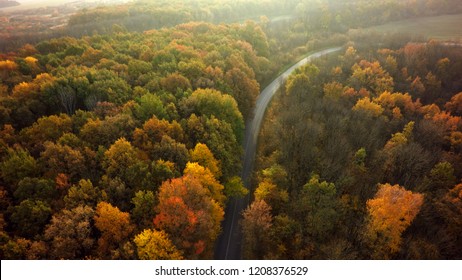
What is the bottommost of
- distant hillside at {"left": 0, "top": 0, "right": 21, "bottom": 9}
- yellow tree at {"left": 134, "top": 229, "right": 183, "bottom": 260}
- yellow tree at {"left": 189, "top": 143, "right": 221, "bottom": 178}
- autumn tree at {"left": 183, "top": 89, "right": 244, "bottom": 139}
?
yellow tree at {"left": 134, "top": 229, "right": 183, "bottom": 260}

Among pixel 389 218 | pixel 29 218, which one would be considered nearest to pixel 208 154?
pixel 29 218

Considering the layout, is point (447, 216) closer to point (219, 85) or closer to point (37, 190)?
point (219, 85)

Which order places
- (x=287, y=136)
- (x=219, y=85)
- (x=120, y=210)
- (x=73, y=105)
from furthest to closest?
(x=219, y=85), (x=287, y=136), (x=73, y=105), (x=120, y=210)

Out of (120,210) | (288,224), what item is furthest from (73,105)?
(288,224)

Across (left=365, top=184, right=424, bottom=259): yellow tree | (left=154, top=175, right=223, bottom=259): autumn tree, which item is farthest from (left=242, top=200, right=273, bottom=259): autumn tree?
(left=365, top=184, right=424, bottom=259): yellow tree

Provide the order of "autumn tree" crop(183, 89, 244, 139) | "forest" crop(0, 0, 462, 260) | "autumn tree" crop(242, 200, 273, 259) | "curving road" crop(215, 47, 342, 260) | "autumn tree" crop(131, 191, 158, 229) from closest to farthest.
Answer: "forest" crop(0, 0, 462, 260) → "autumn tree" crop(131, 191, 158, 229) → "autumn tree" crop(242, 200, 273, 259) → "curving road" crop(215, 47, 342, 260) → "autumn tree" crop(183, 89, 244, 139)

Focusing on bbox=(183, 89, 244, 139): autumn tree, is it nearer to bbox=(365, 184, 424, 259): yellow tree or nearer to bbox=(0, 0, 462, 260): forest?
→ bbox=(0, 0, 462, 260): forest

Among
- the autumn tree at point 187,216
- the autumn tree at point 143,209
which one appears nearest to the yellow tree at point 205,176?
the autumn tree at point 187,216
